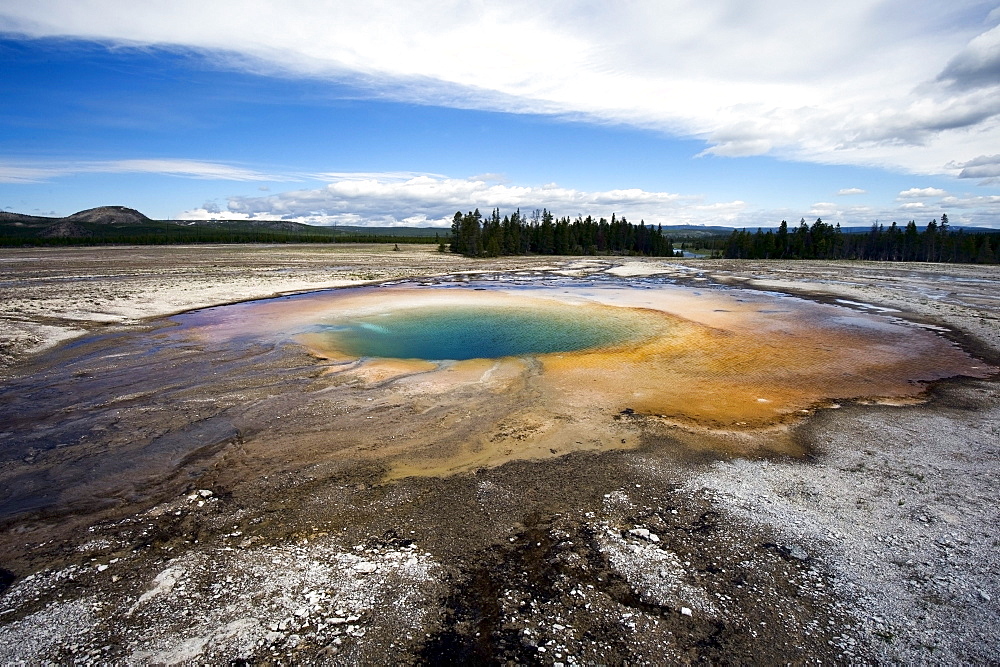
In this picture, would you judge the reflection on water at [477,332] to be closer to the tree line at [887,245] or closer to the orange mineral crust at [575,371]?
the orange mineral crust at [575,371]

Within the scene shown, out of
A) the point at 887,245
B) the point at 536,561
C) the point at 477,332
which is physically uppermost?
the point at 887,245

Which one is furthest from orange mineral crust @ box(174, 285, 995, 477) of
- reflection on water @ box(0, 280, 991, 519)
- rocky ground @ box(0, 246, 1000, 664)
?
rocky ground @ box(0, 246, 1000, 664)

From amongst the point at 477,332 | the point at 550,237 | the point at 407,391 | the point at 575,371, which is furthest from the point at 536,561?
the point at 550,237

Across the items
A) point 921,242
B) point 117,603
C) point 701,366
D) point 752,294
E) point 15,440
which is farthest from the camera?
point 921,242

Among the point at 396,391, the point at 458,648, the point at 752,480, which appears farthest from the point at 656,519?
the point at 396,391

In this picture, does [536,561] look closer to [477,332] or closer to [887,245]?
[477,332]

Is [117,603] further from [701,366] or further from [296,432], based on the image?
[701,366]

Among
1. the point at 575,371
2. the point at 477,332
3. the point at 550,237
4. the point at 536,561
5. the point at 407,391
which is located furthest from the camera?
the point at 550,237

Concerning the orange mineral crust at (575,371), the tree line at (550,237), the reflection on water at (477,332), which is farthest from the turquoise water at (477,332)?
the tree line at (550,237)
